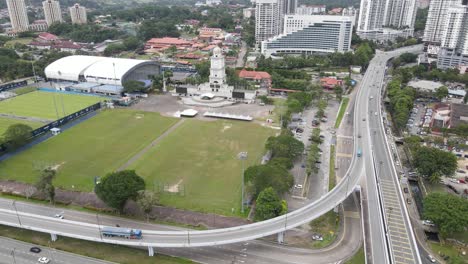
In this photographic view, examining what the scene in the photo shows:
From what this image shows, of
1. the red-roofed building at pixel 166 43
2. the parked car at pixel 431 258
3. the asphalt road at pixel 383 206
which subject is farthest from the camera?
the red-roofed building at pixel 166 43

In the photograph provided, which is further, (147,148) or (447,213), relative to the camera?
(147,148)

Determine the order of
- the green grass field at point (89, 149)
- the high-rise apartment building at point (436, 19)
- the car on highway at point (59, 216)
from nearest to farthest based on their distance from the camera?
the car on highway at point (59, 216) → the green grass field at point (89, 149) → the high-rise apartment building at point (436, 19)

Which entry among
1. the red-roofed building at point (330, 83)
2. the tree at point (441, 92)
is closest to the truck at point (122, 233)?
the red-roofed building at point (330, 83)

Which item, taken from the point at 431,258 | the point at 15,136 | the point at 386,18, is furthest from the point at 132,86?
the point at 386,18

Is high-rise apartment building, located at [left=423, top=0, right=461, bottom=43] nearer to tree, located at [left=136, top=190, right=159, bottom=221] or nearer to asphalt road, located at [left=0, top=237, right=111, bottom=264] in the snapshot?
tree, located at [left=136, top=190, right=159, bottom=221]

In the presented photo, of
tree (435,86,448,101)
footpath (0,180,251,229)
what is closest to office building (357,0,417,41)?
tree (435,86,448,101)

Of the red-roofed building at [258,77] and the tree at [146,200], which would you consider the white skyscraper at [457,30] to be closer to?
the red-roofed building at [258,77]

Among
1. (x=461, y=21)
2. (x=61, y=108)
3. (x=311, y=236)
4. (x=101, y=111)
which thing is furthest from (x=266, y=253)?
(x=461, y=21)

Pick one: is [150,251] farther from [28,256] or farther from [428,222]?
[428,222]
